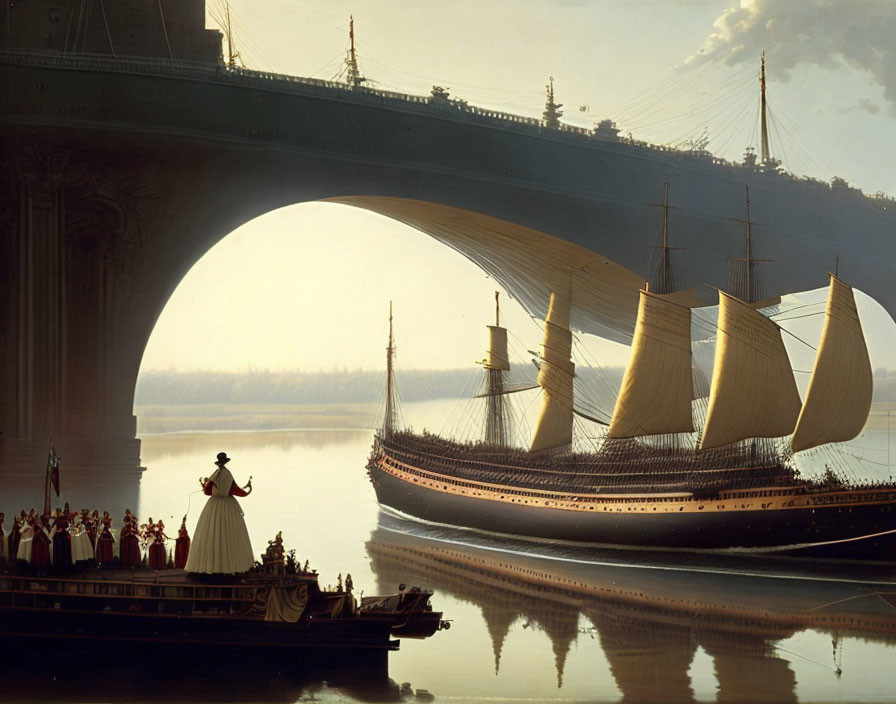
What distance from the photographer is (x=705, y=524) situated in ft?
42.6

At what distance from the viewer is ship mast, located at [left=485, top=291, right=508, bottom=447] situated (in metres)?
15.6

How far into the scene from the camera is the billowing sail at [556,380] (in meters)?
15.1

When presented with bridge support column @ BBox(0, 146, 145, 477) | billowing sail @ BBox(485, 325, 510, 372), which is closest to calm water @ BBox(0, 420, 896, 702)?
bridge support column @ BBox(0, 146, 145, 477)

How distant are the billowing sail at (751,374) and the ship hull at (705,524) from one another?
4.40ft

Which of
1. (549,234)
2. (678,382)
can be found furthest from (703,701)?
(549,234)

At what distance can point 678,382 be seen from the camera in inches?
564

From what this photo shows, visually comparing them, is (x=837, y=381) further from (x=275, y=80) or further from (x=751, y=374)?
(x=275, y=80)

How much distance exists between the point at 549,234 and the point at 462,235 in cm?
116

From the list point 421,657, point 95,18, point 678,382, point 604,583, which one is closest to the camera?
point 421,657

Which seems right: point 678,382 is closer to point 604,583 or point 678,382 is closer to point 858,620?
point 604,583

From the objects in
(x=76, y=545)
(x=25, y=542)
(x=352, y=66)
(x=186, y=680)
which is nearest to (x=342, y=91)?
(x=352, y=66)

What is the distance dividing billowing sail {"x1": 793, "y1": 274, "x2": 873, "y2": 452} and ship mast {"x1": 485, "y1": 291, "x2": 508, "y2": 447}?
4.22 meters

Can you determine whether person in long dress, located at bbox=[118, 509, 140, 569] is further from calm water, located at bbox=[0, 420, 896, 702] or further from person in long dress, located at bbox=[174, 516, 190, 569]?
calm water, located at bbox=[0, 420, 896, 702]

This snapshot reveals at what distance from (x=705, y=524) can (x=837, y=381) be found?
2430 mm
